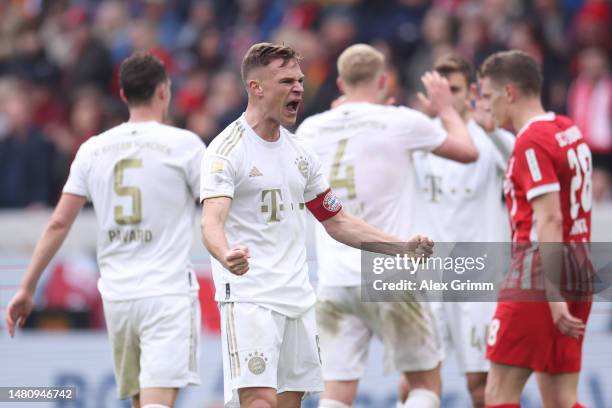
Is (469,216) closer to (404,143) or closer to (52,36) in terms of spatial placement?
(404,143)

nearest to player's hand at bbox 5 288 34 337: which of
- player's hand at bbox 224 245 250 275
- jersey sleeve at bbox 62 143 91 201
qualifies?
jersey sleeve at bbox 62 143 91 201

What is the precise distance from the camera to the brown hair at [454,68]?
9.55 meters

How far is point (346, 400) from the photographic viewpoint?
8805 millimetres

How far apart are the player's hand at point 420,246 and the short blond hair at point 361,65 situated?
2.15 meters

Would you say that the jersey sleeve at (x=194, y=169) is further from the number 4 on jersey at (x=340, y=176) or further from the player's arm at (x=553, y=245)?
the player's arm at (x=553, y=245)

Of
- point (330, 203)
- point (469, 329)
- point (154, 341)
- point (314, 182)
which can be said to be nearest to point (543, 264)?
point (330, 203)

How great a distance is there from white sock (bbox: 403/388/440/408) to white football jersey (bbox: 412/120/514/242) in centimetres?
132

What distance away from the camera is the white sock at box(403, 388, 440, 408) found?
848cm

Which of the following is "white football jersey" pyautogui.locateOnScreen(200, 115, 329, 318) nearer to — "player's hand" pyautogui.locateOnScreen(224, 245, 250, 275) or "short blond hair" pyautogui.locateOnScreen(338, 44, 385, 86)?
"player's hand" pyautogui.locateOnScreen(224, 245, 250, 275)

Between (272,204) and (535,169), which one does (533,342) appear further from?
(272,204)

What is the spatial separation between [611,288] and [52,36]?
11385 mm

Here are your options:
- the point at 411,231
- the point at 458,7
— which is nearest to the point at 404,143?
the point at 411,231

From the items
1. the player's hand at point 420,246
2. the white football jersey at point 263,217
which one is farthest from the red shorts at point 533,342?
the white football jersey at point 263,217

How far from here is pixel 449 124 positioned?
8.74 metres
